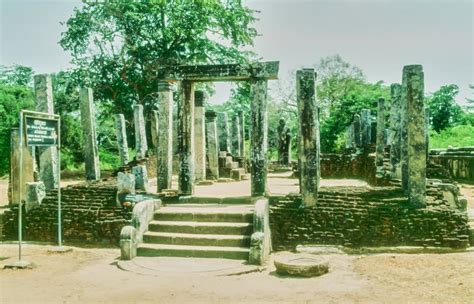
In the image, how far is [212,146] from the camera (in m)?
16.9

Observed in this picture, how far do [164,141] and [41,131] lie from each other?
3341 millimetres

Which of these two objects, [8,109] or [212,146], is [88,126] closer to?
[212,146]

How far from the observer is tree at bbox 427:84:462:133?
121ft

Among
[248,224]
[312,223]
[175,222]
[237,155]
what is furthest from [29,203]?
[237,155]

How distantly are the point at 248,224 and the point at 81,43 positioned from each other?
23370 mm

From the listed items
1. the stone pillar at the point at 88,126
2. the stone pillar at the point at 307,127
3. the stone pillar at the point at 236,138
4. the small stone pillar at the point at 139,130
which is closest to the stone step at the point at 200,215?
the stone pillar at the point at 307,127

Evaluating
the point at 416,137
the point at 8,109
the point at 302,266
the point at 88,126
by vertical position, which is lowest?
the point at 302,266

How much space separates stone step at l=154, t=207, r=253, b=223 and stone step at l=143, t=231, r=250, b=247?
0.50m

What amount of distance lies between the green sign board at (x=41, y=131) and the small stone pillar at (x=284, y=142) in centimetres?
1720

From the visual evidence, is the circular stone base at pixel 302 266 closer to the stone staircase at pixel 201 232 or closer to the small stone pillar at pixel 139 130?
the stone staircase at pixel 201 232

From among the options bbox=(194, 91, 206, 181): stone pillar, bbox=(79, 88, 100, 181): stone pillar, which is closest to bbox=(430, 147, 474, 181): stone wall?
bbox=(194, 91, 206, 181): stone pillar

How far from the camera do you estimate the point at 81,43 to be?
28516 mm

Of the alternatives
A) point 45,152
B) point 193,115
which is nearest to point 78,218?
point 45,152

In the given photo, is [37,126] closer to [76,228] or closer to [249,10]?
[76,228]
